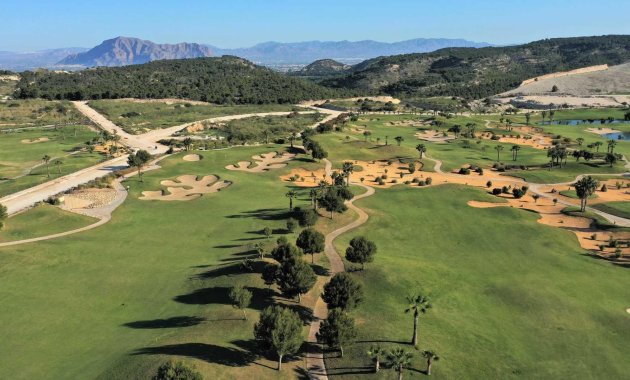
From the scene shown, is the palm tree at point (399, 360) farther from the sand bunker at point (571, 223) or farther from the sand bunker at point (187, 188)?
the sand bunker at point (187, 188)

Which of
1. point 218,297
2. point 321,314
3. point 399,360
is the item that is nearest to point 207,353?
point 218,297

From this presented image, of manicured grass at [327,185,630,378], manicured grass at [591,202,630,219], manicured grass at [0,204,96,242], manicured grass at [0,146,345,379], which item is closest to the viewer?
manicured grass at [0,146,345,379]

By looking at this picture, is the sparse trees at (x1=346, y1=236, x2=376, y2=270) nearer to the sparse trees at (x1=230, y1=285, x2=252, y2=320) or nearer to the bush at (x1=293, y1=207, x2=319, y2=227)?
the bush at (x1=293, y1=207, x2=319, y2=227)

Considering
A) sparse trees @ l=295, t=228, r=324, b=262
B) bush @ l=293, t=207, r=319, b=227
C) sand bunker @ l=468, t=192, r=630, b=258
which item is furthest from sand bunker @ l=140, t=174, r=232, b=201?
sand bunker @ l=468, t=192, r=630, b=258

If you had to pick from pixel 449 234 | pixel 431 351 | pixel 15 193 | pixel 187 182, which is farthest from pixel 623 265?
pixel 15 193

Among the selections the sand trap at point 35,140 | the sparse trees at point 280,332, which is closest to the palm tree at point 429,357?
the sparse trees at point 280,332

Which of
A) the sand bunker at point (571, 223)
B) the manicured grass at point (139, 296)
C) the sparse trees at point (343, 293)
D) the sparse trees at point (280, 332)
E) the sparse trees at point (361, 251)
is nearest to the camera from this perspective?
the sparse trees at point (280, 332)
